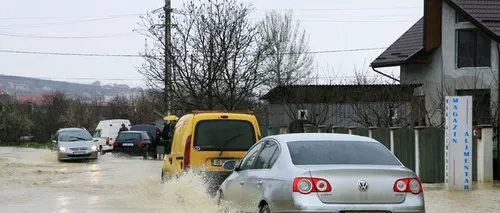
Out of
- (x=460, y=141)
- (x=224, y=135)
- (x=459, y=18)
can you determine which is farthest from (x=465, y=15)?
(x=224, y=135)

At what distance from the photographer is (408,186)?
28.4 ft

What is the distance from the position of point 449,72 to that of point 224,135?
15823 millimetres

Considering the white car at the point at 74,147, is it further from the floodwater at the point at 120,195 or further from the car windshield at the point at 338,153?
the car windshield at the point at 338,153

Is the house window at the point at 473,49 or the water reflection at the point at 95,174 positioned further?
the house window at the point at 473,49

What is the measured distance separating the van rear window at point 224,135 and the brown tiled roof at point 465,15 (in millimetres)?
13426

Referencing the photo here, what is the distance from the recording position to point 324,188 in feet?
27.6

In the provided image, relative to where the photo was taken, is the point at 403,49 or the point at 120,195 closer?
the point at 120,195

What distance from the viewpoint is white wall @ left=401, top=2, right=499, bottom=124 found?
27.2 metres

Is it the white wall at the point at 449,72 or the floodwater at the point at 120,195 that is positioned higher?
the white wall at the point at 449,72

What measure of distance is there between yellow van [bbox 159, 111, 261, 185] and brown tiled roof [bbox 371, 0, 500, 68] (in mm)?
13416

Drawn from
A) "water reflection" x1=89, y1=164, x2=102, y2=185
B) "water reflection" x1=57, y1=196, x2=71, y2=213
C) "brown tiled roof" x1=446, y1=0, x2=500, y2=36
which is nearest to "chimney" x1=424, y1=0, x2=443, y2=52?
"brown tiled roof" x1=446, y1=0, x2=500, y2=36

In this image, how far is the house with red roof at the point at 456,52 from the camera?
26891 mm

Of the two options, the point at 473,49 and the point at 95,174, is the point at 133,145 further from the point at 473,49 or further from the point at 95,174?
the point at 473,49

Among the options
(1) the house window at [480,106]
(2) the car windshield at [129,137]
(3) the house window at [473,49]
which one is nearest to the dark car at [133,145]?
(2) the car windshield at [129,137]
